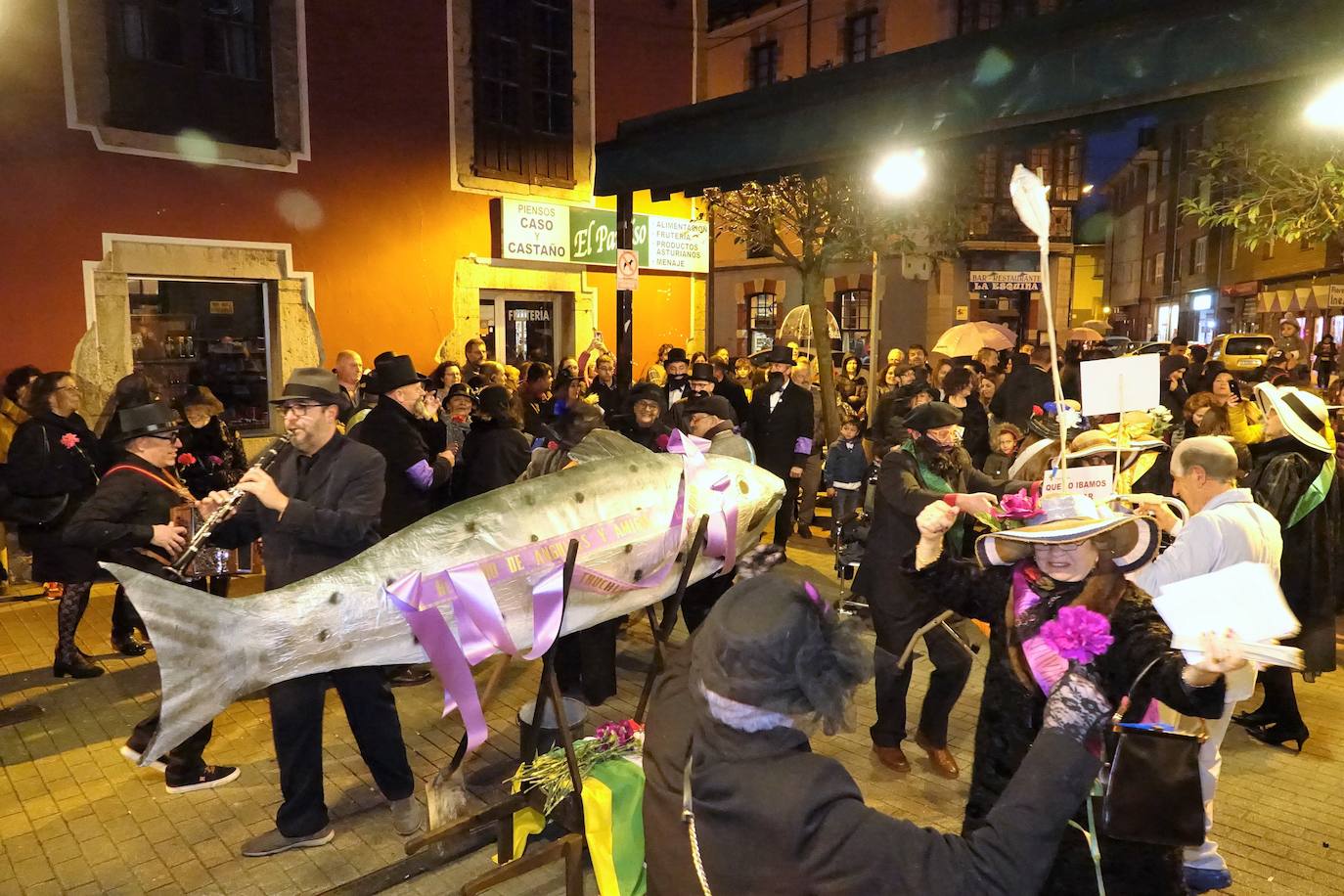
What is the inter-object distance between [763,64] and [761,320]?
744 cm

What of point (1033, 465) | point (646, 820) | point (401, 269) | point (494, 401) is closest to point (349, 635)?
point (646, 820)

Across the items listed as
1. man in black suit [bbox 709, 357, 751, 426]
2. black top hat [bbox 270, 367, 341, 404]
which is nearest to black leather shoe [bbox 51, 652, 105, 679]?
black top hat [bbox 270, 367, 341, 404]

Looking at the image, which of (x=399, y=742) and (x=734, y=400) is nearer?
(x=399, y=742)

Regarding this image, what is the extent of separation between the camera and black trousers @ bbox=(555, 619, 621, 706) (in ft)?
18.6

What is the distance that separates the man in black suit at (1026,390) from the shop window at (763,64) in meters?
18.1

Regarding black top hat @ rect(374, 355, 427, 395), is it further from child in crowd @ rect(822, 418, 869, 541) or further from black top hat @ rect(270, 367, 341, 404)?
child in crowd @ rect(822, 418, 869, 541)

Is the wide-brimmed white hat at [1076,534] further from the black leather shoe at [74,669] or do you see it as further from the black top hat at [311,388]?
the black leather shoe at [74,669]

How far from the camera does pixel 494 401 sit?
20.0ft

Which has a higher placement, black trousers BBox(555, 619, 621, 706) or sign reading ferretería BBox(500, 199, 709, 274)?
sign reading ferretería BBox(500, 199, 709, 274)

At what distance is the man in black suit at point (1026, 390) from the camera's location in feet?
32.8

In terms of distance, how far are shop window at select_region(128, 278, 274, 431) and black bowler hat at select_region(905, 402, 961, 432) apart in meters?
8.14

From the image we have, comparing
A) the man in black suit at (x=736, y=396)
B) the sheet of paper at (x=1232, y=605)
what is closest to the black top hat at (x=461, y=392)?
the man in black suit at (x=736, y=396)

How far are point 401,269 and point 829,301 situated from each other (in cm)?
1629

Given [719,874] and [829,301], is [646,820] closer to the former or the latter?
[719,874]
